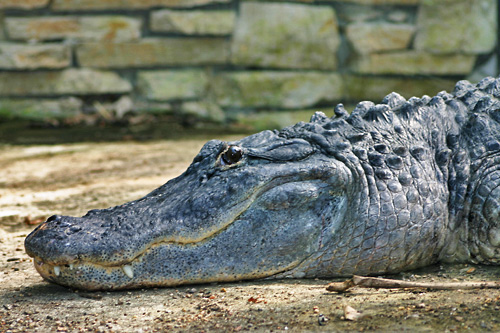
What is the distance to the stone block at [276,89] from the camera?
7727mm

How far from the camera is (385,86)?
7828 mm

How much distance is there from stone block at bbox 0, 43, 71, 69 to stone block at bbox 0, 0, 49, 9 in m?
0.48

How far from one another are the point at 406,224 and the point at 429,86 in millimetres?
5396

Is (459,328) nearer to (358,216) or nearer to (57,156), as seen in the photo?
(358,216)

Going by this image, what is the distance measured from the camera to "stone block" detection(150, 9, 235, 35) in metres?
7.54

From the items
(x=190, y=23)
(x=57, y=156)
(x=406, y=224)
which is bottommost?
(x=57, y=156)

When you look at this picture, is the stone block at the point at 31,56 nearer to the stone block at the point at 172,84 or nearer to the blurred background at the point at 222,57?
the blurred background at the point at 222,57

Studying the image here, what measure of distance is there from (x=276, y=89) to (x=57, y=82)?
9.42 ft

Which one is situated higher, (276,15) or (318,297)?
(276,15)

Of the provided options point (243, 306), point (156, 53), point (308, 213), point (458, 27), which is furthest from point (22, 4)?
point (243, 306)

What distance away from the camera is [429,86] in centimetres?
775

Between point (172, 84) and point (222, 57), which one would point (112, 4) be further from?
point (222, 57)

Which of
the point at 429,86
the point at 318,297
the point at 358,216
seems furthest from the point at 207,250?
the point at 429,86

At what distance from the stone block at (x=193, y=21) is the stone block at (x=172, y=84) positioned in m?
0.54
